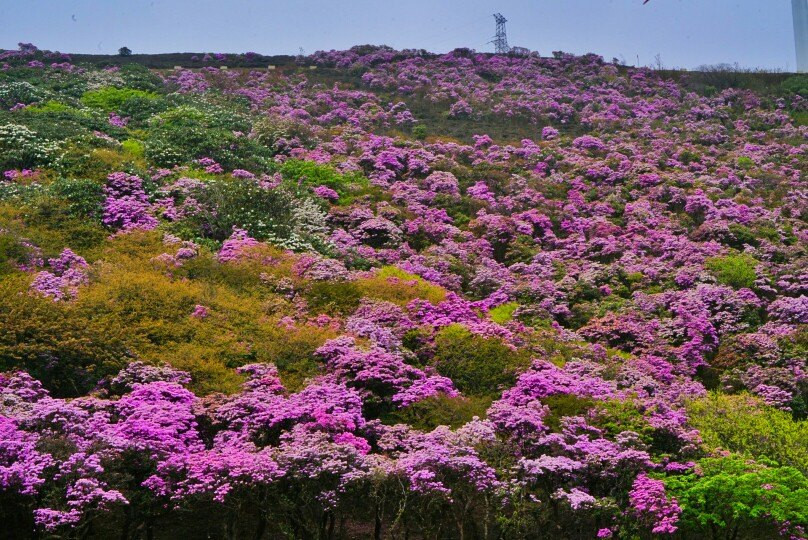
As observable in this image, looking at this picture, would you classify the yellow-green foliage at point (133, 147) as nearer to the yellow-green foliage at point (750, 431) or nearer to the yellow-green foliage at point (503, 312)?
the yellow-green foliage at point (503, 312)

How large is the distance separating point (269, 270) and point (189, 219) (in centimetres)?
521

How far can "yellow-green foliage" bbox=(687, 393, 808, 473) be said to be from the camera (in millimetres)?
20922

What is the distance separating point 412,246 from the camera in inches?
1439

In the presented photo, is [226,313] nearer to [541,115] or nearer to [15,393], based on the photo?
[15,393]

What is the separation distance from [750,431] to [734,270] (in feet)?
43.4

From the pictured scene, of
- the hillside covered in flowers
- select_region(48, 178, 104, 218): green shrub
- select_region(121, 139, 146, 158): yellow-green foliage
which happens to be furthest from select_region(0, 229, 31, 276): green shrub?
select_region(121, 139, 146, 158): yellow-green foliage

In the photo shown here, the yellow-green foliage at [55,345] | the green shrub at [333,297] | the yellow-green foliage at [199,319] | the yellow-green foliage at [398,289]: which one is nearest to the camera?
the yellow-green foliage at [55,345]

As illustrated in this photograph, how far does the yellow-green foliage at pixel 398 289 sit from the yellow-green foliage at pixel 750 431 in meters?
9.18

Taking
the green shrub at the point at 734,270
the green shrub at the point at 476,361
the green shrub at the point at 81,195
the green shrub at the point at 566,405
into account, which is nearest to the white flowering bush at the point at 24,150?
the green shrub at the point at 81,195

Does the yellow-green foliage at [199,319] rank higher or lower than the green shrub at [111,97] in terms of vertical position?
lower

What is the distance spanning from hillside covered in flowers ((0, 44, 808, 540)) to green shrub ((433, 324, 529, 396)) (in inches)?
3.5

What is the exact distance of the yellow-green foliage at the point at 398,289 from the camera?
27.9m

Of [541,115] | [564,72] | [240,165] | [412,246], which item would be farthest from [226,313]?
[564,72]

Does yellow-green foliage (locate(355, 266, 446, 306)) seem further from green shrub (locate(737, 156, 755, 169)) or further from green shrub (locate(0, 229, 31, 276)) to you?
green shrub (locate(737, 156, 755, 169))
